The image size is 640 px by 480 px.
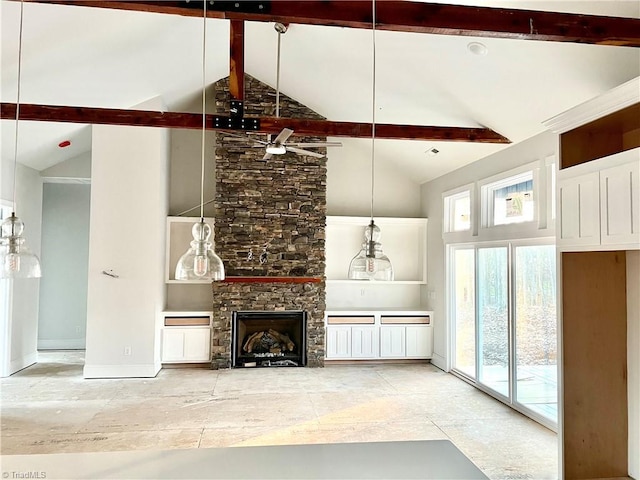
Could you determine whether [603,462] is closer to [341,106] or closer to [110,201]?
[341,106]

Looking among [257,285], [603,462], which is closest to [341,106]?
[257,285]

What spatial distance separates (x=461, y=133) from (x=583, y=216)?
7.55 ft

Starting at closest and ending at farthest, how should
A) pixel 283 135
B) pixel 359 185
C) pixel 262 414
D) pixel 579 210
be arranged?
pixel 579 210
pixel 283 135
pixel 262 414
pixel 359 185

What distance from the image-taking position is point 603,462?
322cm

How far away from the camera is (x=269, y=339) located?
7.07 m

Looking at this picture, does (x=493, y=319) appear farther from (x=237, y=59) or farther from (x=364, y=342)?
(x=237, y=59)

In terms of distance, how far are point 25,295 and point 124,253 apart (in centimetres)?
182

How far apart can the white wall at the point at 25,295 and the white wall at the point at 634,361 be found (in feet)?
22.9

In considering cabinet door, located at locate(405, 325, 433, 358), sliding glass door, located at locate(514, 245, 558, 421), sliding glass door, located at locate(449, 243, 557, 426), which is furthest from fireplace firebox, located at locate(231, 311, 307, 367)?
sliding glass door, located at locate(514, 245, 558, 421)

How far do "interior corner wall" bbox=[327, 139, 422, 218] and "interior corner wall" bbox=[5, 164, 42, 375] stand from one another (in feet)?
15.1

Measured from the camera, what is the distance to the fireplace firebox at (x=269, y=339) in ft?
22.5

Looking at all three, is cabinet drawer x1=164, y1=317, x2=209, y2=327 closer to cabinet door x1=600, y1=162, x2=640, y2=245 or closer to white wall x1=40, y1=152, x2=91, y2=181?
white wall x1=40, y1=152, x2=91, y2=181

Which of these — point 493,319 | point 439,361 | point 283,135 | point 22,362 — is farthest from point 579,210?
point 22,362

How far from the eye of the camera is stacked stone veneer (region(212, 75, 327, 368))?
6.77 metres
